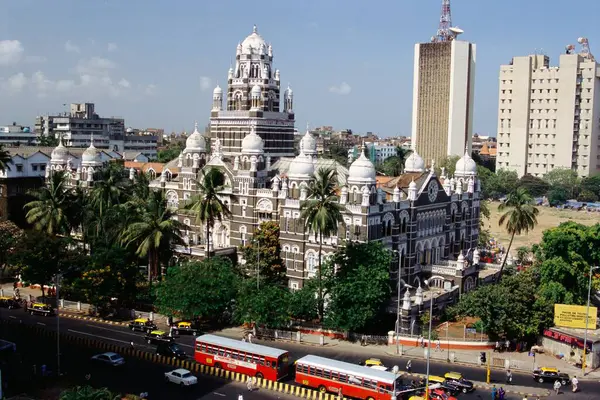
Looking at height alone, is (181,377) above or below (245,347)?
below

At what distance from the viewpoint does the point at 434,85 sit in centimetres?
18512

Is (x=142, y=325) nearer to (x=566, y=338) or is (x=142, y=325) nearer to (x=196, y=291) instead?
(x=196, y=291)

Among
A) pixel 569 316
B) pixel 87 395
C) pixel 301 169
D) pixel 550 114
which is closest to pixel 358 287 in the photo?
pixel 301 169

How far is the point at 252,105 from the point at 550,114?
392ft

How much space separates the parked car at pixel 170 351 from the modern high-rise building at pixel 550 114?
504 feet

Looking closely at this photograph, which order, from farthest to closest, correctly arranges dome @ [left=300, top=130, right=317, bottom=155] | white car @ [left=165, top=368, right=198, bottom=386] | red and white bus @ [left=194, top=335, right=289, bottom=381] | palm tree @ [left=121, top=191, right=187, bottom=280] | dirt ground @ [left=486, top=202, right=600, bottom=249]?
1. dirt ground @ [left=486, top=202, right=600, bottom=249]
2. dome @ [left=300, top=130, right=317, bottom=155]
3. palm tree @ [left=121, top=191, right=187, bottom=280]
4. red and white bus @ [left=194, top=335, right=289, bottom=381]
5. white car @ [left=165, top=368, right=198, bottom=386]

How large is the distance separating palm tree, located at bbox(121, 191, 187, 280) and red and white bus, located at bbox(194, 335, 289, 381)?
1639 centimetres

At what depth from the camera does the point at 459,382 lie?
161 feet

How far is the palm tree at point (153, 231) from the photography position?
6594 cm

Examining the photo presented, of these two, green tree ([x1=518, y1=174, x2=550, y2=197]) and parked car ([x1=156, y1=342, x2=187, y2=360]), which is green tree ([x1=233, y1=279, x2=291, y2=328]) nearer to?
parked car ([x1=156, y1=342, x2=187, y2=360])

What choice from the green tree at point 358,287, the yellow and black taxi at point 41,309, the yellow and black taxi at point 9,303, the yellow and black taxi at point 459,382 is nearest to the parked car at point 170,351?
the green tree at point 358,287

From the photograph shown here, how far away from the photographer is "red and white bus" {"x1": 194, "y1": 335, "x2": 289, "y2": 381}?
48.9 meters

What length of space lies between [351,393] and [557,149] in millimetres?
156906

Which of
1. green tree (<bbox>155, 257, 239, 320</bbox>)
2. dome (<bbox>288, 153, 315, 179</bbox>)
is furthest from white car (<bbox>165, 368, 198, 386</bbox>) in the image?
dome (<bbox>288, 153, 315, 179</bbox>)
